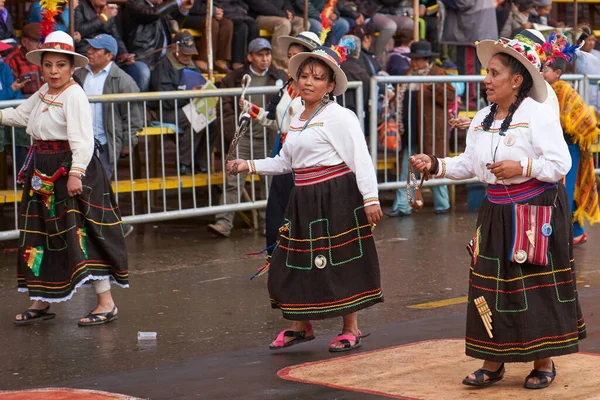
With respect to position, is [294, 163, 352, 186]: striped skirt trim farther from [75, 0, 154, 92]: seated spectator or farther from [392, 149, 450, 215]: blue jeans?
[392, 149, 450, 215]: blue jeans

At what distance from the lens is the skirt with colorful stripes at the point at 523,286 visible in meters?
6.04

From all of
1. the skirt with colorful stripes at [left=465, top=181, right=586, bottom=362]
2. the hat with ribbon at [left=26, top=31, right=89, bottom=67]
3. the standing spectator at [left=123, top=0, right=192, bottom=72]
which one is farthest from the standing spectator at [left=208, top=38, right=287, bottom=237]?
the skirt with colorful stripes at [left=465, top=181, right=586, bottom=362]

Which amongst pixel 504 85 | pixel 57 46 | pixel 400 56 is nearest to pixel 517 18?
pixel 400 56

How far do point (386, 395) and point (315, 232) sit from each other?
142 cm

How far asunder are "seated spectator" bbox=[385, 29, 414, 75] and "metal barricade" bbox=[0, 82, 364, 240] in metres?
3.53

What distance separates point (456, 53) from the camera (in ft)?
55.9

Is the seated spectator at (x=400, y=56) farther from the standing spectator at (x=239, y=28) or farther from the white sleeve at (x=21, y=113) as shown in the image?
the white sleeve at (x=21, y=113)

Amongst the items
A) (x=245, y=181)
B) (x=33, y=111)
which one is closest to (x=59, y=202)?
(x=33, y=111)

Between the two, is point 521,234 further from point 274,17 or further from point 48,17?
point 274,17

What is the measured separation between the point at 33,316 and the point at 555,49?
402 centimetres

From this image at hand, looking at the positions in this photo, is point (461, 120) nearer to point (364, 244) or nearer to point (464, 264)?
point (364, 244)

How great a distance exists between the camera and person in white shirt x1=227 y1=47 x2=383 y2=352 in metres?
7.14

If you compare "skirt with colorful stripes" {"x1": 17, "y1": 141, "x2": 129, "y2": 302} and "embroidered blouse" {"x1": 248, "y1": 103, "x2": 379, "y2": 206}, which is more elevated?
"embroidered blouse" {"x1": 248, "y1": 103, "x2": 379, "y2": 206}

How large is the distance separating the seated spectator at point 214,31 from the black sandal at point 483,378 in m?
8.97
